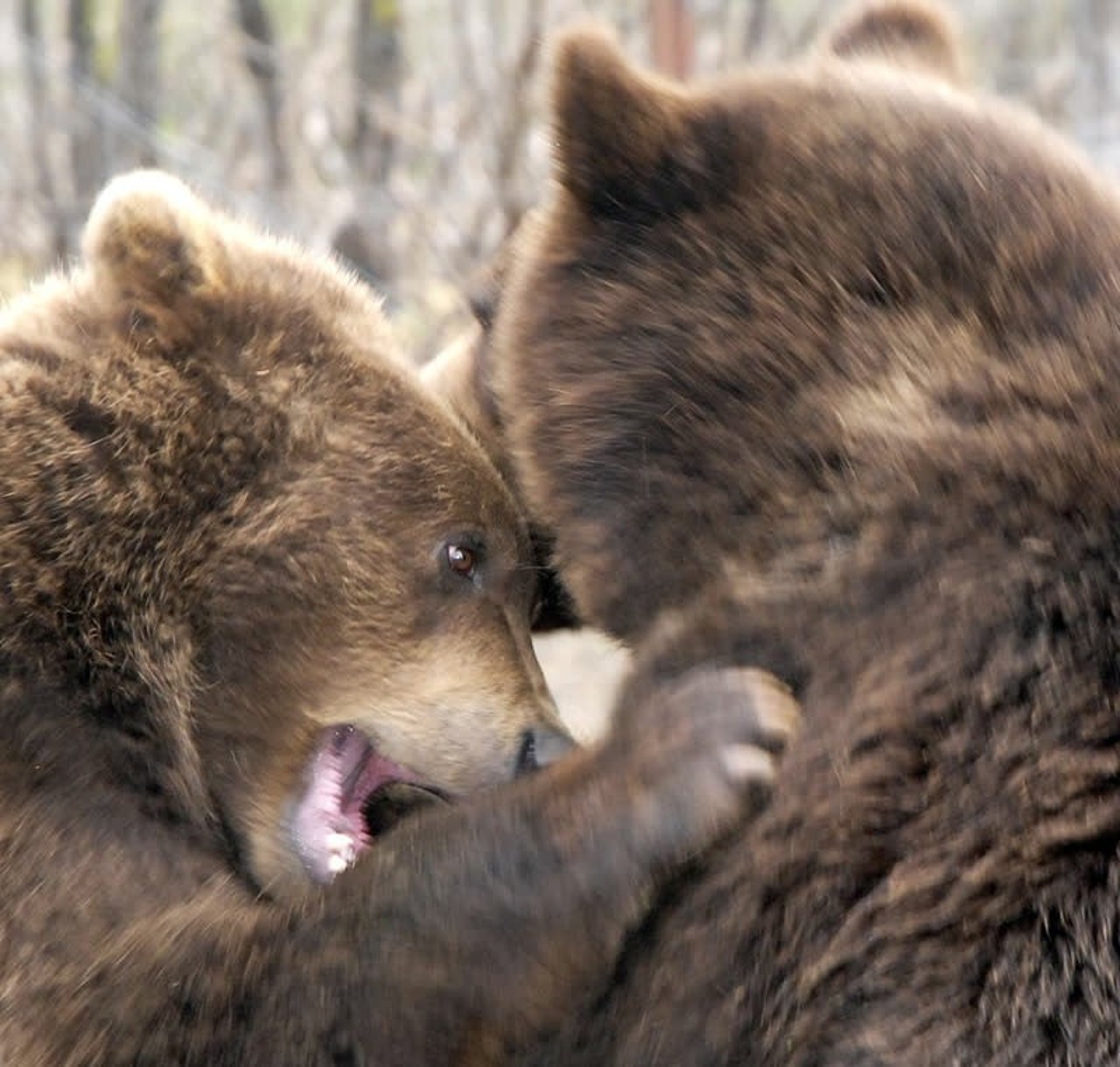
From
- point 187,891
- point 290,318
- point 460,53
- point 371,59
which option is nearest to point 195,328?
point 290,318

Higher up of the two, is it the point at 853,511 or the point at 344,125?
the point at 853,511

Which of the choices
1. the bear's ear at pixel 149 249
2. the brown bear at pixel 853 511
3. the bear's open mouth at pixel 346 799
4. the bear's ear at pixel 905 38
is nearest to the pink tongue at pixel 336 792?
the bear's open mouth at pixel 346 799

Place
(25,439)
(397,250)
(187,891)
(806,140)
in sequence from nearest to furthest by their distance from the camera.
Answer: (806,140)
(187,891)
(25,439)
(397,250)

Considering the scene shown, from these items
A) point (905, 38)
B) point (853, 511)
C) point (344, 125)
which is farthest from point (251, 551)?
point (344, 125)

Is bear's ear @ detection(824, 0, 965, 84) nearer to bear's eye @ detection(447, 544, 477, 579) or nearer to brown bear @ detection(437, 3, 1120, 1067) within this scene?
brown bear @ detection(437, 3, 1120, 1067)

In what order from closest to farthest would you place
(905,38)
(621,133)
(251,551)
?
(621,133), (905,38), (251,551)

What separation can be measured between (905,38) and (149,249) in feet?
4.85

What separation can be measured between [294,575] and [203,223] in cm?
80

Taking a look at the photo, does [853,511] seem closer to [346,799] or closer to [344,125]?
[346,799]

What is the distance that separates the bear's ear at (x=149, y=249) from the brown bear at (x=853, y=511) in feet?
3.03

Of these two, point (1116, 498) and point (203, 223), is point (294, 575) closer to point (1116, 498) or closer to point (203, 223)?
point (203, 223)

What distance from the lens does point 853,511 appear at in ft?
7.79

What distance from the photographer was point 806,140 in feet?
8.39

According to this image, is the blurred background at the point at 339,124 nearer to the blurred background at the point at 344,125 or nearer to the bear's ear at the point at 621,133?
the blurred background at the point at 344,125
